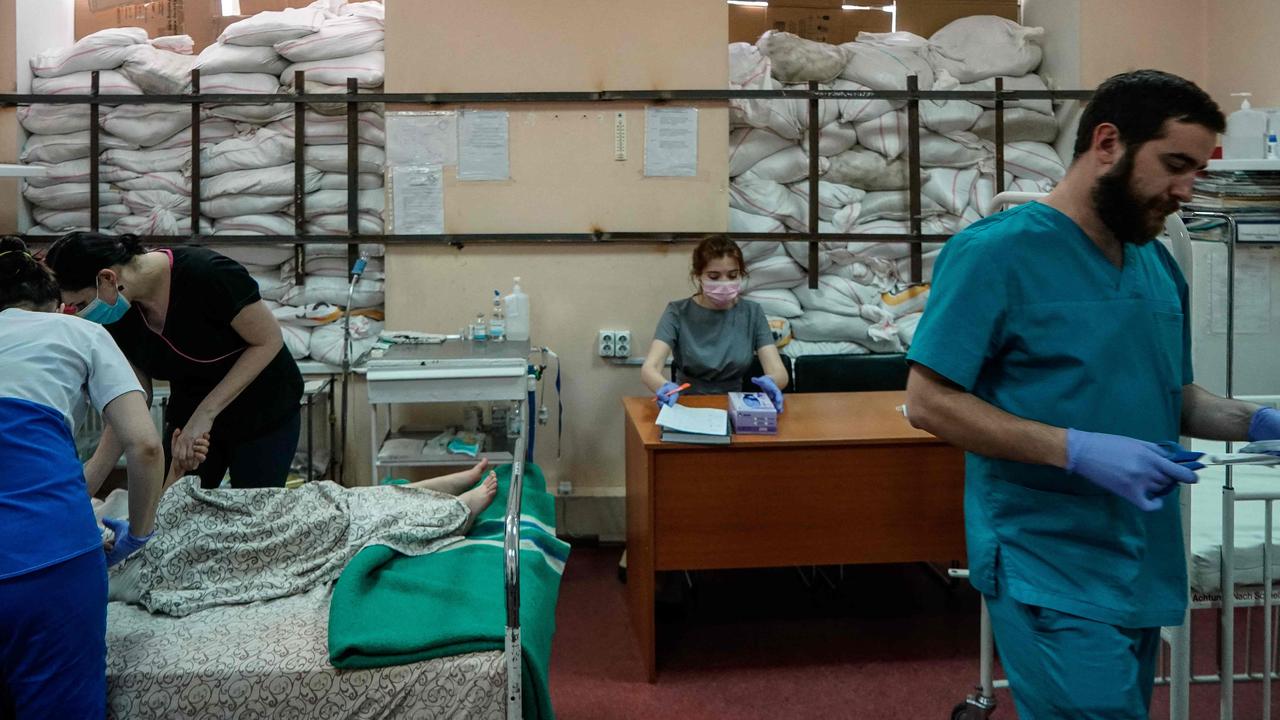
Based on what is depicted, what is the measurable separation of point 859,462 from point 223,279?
1774 mm

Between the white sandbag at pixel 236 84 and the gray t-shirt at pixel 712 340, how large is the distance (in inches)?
73.9

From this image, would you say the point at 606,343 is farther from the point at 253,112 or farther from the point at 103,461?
the point at 103,461

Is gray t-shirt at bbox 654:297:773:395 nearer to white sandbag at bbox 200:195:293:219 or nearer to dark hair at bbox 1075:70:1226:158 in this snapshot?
white sandbag at bbox 200:195:293:219

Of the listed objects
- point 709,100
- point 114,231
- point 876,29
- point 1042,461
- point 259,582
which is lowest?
point 259,582

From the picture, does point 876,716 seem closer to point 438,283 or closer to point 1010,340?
point 1010,340

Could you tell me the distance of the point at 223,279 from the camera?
2355 millimetres

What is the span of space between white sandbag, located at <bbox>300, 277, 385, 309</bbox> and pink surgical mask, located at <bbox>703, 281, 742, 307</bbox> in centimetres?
143

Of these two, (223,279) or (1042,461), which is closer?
(1042,461)

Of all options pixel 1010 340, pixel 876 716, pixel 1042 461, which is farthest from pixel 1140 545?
pixel 876 716

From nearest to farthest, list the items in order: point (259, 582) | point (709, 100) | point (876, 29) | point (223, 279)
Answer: point (259, 582), point (223, 279), point (709, 100), point (876, 29)

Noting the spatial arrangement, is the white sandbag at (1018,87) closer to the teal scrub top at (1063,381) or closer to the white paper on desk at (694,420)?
the white paper on desk at (694,420)

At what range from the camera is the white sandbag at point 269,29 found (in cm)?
363

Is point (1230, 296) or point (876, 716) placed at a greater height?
point (1230, 296)

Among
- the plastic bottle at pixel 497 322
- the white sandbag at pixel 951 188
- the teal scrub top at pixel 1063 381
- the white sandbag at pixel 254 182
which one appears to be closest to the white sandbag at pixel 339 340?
the plastic bottle at pixel 497 322
